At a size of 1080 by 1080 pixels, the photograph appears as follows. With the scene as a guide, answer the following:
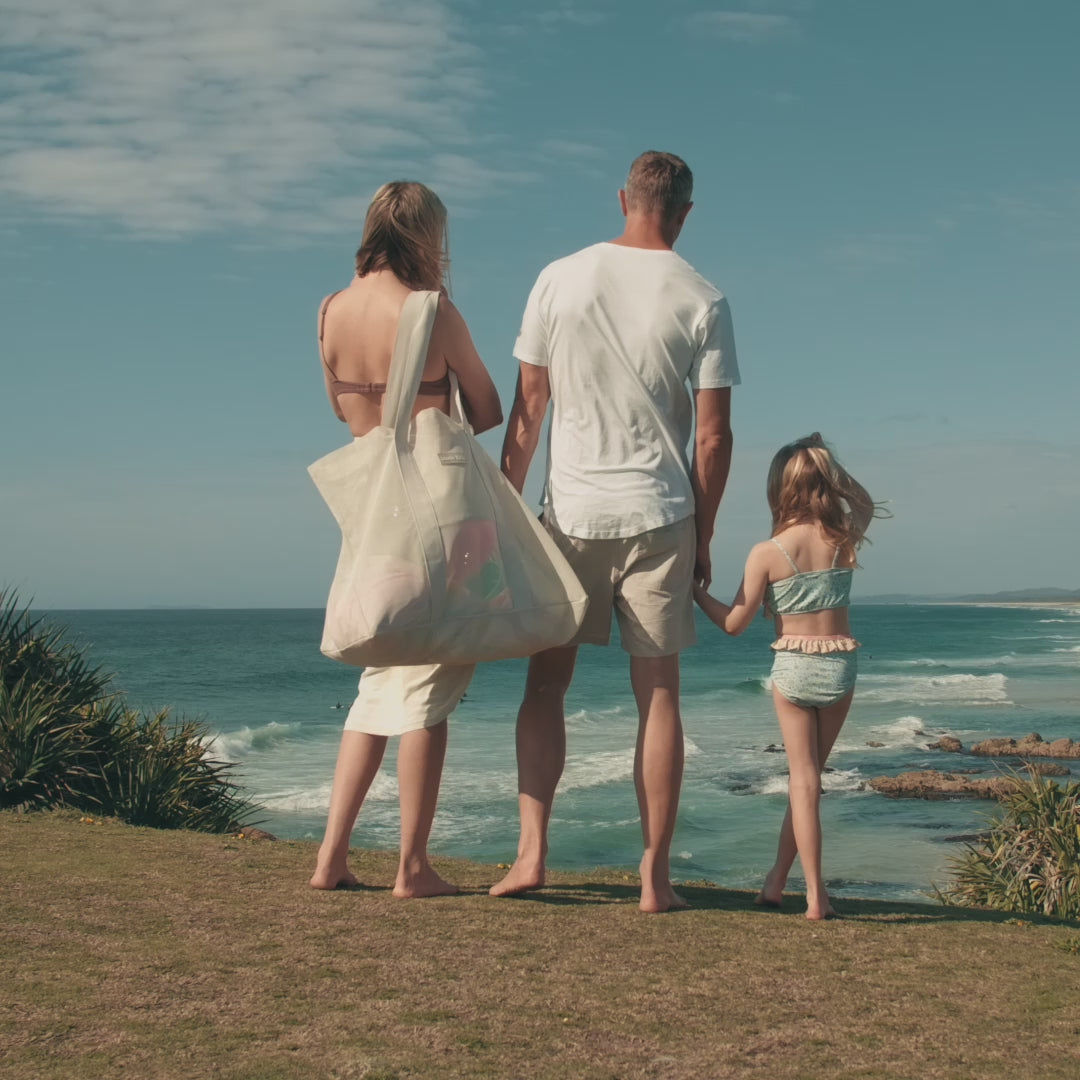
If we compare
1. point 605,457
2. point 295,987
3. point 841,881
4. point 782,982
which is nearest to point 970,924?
point 782,982

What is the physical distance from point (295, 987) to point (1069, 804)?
8.85m

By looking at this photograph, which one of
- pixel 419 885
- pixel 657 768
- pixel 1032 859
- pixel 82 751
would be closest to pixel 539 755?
pixel 657 768

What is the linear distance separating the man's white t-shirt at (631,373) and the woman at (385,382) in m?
0.32

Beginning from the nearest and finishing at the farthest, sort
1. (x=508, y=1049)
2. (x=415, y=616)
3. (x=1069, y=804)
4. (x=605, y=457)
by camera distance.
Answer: (x=508, y=1049) → (x=415, y=616) → (x=605, y=457) → (x=1069, y=804)

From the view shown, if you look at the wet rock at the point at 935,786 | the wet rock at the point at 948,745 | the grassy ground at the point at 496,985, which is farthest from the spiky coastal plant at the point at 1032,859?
the wet rock at the point at 948,745

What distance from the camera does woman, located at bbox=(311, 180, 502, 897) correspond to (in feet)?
12.9

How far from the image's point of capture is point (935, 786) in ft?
77.6

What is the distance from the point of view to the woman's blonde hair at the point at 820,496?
171 inches

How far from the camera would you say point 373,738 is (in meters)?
4.16

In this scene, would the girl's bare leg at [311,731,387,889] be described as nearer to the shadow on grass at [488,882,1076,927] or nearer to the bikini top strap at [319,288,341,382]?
the shadow on grass at [488,882,1076,927]

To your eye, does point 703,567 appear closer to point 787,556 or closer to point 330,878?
point 787,556

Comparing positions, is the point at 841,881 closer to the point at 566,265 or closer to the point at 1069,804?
the point at 1069,804

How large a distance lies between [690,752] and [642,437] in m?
27.6

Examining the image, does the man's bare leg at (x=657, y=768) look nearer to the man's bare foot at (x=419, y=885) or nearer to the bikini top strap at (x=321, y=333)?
the man's bare foot at (x=419, y=885)
